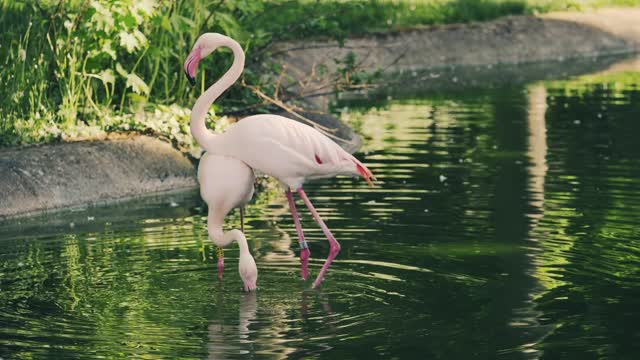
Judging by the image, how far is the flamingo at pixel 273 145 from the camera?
8.12m

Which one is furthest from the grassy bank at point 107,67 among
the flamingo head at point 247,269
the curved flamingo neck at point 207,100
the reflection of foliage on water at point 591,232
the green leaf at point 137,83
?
the flamingo head at point 247,269

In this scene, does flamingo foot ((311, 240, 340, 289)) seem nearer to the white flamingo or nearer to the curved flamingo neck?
the white flamingo

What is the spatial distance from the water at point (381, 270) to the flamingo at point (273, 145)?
64 cm

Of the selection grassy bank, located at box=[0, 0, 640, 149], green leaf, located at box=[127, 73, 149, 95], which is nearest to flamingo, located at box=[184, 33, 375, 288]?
grassy bank, located at box=[0, 0, 640, 149]

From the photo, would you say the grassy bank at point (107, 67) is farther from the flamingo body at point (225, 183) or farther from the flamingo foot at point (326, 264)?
the flamingo foot at point (326, 264)

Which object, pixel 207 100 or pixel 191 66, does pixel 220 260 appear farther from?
pixel 191 66

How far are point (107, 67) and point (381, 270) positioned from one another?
5436mm

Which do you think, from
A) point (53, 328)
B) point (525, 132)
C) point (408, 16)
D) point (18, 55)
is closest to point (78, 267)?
point (53, 328)

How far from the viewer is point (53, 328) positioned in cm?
727

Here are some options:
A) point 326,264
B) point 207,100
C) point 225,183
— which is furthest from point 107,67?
point 326,264

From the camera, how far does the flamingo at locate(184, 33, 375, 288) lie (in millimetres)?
8117

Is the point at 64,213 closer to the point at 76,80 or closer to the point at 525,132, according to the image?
the point at 76,80

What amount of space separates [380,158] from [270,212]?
2699 mm

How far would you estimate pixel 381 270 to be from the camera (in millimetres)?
8586
